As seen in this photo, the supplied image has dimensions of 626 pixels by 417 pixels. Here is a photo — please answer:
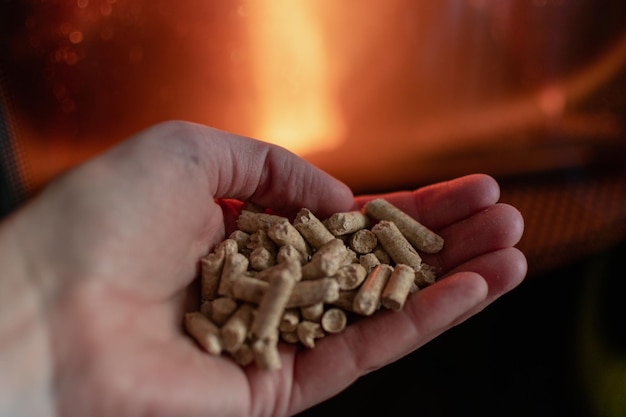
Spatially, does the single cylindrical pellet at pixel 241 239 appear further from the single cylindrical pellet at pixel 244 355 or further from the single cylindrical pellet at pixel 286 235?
the single cylindrical pellet at pixel 244 355

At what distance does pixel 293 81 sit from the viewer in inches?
64.9

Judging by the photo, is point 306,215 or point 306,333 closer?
point 306,333

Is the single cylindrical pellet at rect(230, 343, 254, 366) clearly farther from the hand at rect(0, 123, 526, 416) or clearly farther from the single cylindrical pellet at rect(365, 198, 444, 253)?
the single cylindrical pellet at rect(365, 198, 444, 253)

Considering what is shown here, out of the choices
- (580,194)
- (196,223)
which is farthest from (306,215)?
(580,194)

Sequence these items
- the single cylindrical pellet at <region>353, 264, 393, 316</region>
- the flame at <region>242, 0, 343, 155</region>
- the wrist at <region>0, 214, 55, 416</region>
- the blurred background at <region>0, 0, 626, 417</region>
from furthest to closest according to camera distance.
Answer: the flame at <region>242, 0, 343, 155</region>, the blurred background at <region>0, 0, 626, 417</region>, the single cylindrical pellet at <region>353, 264, 393, 316</region>, the wrist at <region>0, 214, 55, 416</region>

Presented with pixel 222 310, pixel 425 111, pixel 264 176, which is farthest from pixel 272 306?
pixel 425 111

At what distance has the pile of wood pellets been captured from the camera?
96 cm

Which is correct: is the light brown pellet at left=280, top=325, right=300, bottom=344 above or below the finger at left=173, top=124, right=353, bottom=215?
below

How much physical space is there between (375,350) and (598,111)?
117cm

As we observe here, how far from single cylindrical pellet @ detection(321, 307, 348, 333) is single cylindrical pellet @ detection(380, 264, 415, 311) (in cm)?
7

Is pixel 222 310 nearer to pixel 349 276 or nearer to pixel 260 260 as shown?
Answer: pixel 260 260

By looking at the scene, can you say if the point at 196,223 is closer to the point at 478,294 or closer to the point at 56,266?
the point at 56,266

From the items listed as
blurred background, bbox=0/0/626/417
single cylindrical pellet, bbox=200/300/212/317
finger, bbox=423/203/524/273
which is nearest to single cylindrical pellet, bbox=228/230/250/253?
single cylindrical pellet, bbox=200/300/212/317

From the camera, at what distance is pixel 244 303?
102cm
